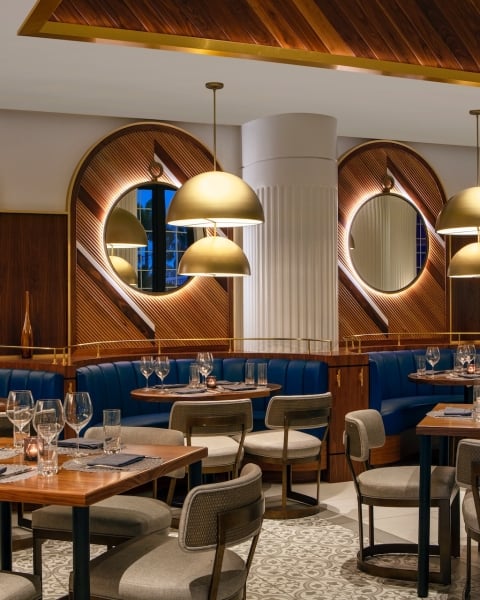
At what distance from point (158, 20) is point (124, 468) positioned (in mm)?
2656

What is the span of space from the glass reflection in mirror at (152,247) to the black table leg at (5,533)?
173 inches

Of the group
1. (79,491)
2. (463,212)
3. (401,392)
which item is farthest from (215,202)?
(401,392)

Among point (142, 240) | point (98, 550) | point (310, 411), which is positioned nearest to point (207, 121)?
point (142, 240)

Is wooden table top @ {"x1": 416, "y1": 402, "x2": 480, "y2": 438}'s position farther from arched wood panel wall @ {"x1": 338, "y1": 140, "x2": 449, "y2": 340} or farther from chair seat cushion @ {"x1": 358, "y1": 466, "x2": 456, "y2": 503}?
arched wood panel wall @ {"x1": 338, "y1": 140, "x2": 449, "y2": 340}

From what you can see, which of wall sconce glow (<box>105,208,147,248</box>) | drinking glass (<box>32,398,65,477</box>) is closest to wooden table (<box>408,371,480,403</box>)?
wall sconce glow (<box>105,208,147,248</box>)

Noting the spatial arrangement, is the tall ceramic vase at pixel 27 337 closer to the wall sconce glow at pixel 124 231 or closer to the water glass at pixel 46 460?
the wall sconce glow at pixel 124 231

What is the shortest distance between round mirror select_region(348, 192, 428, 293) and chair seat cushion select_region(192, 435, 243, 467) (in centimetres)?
366

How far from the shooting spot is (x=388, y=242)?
8945 mm

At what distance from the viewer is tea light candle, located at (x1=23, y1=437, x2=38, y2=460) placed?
10.4ft

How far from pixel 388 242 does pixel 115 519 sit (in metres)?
6.06

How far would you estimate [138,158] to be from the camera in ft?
25.1

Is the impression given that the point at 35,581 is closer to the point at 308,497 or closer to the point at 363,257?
the point at 308,497

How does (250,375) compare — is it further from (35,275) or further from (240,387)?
(35,275)

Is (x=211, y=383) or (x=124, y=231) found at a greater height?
(x=124, y=231)
